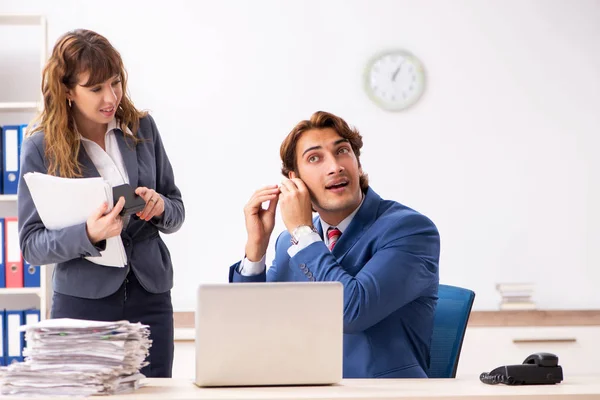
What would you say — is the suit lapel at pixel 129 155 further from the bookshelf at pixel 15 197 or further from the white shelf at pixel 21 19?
the white shelf at pixel 21 19

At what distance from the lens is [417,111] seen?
13.4 feet

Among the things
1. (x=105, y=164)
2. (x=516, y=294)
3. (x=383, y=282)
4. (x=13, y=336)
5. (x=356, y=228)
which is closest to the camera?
(x=383, y=282)

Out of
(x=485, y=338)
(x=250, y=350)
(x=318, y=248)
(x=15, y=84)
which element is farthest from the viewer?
(x=15, y=84)

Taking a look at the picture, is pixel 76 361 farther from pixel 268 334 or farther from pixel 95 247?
pixel 95 247

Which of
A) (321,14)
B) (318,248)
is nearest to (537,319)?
(321,14)

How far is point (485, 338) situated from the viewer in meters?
3.66

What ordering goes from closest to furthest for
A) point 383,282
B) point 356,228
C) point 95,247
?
point 383,282
point 95,247
point 356,228

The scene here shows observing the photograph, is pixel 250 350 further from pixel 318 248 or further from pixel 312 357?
pixel 318 248

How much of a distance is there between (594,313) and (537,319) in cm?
31

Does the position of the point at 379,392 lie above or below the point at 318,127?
below

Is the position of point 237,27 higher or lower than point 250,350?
higher

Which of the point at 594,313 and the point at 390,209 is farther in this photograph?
the point at 594,313

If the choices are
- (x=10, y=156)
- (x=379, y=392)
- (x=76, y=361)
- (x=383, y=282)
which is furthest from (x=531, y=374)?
(x=10, y=156)

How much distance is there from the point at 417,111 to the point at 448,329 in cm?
216
